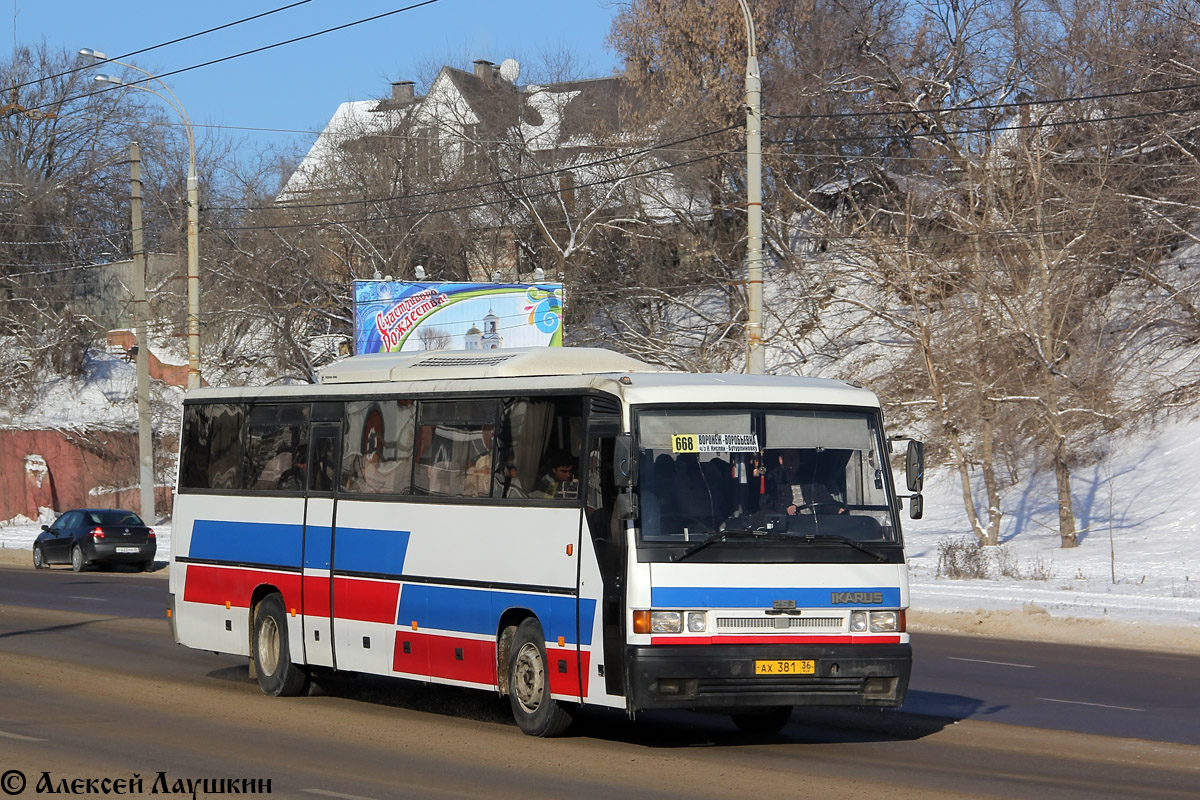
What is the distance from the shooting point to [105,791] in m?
A: 8.61

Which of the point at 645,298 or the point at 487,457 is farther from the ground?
the point at 645,298

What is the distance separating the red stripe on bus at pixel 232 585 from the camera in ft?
45.6

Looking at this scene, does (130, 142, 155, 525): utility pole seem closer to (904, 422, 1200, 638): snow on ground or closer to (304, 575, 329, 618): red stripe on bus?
(904, 422, 1200, 638): snow on ground

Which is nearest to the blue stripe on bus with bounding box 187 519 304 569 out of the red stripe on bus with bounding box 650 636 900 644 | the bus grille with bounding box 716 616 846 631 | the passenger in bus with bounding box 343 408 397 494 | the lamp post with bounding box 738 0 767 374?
the passenger in bus with bounding box 343 408 397 494

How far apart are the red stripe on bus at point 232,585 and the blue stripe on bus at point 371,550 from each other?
2.68ft

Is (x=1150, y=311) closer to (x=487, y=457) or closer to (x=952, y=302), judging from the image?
(x=952, y=302)

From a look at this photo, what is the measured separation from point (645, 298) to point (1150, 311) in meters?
18.2

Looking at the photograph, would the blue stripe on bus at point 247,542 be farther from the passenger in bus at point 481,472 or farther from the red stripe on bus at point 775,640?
the red stripe on bus at point 775,640

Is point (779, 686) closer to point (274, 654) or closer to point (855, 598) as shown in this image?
point (855, 598)

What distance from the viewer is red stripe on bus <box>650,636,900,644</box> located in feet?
32.7

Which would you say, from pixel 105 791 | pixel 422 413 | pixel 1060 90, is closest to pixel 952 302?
pixel 1060 90

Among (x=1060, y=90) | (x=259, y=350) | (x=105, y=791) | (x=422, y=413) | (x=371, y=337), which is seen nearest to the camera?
(x=105, y=791)

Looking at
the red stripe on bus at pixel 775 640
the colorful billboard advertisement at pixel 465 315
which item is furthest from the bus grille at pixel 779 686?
the colorful billboard advertisement at pixel 465 315

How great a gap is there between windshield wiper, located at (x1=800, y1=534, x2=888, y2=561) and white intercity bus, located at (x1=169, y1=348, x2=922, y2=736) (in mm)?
22
